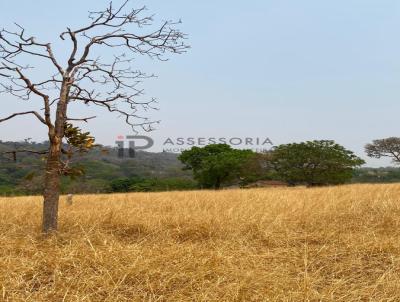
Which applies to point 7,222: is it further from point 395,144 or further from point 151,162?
point 151,162

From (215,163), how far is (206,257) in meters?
38.7

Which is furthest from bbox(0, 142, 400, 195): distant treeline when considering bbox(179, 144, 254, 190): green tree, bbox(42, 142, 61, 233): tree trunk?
bbox(179, 144, 254, 190): green tree

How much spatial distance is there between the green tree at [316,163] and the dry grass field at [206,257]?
3253cm

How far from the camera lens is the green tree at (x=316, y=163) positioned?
38844mm

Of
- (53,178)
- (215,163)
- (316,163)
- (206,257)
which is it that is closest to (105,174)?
(215,163)

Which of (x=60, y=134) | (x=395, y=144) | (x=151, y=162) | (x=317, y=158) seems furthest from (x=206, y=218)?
(x=151, y=162)

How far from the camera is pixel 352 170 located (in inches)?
1586

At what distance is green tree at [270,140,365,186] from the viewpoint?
3884cm

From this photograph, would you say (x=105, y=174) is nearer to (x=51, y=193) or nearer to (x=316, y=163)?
(x=316, y=163)

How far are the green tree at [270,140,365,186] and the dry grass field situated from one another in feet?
107

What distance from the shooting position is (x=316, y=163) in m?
39.4

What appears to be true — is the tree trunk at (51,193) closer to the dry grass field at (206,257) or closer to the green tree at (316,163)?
the dry grass field at (206,257)

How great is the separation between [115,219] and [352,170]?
122ft

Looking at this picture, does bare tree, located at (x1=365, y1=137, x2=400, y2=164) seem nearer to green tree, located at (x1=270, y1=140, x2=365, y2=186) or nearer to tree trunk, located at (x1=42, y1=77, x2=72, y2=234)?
green tree, located at (x1=270, y1=140, x2=365, y2=186)
